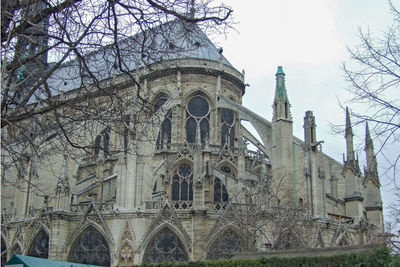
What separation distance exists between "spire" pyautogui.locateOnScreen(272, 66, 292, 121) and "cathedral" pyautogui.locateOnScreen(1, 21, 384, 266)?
6 centimetres

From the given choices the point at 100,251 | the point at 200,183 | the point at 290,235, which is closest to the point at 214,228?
the point at 200,183

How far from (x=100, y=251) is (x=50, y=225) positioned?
298 centimetres

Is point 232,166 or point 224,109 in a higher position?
point 224,109

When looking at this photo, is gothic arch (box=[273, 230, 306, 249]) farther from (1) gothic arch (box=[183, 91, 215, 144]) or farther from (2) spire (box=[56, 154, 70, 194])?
(1) gothic arch (box=[183, 91, 215, 144])

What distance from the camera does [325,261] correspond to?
11844 mm

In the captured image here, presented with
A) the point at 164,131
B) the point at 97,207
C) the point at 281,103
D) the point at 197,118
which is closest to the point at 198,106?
the point at 197,118

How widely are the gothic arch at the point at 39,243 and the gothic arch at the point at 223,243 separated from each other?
846cm

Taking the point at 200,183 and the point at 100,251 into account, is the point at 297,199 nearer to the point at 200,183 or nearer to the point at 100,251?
the point at 200,183

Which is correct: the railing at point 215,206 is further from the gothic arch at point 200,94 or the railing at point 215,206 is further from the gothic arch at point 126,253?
the gothic arch at point 200,94

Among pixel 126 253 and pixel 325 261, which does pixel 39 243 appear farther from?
pixel 325 261

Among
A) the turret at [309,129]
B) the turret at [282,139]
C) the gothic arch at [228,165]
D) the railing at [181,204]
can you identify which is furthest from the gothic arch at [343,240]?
the railing at [181,204]

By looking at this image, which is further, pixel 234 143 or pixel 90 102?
pixel 234 143

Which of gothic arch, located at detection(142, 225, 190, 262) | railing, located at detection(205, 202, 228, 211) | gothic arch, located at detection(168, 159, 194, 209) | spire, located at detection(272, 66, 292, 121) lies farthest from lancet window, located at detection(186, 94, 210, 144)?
gothic arch, located at detection(142, 225, 190, 262)

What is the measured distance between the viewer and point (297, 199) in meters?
27.8
